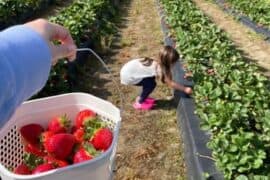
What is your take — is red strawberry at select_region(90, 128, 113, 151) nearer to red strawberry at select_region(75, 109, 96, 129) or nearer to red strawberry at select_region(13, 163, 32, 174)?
red strawberry at select_region(75, 109, 96, 129)

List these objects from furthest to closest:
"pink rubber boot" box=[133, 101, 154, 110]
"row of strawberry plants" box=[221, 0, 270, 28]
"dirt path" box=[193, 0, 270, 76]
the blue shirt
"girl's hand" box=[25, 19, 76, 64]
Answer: "row of strawberry plants" box=[221, 0, 270, 28] < "dirt path" box=[193, 0, 270, 76] < "pink rubber boot" box=[133, 101, 154, 110] < "girl's hand" box=[25, 19, 76, 64] < the blue shirt

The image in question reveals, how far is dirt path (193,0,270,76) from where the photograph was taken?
753 centimetres

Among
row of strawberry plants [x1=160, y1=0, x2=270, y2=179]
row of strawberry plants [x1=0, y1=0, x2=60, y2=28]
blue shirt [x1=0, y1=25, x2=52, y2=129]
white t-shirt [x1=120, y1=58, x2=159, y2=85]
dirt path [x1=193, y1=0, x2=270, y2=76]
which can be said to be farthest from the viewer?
row of strawberry plants [x1=0, y1=0, x2=60, y2=28]

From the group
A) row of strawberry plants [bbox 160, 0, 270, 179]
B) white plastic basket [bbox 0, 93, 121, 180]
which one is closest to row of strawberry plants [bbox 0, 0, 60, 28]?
row of strawberry plants [bbox 160, 0, 270, 179]

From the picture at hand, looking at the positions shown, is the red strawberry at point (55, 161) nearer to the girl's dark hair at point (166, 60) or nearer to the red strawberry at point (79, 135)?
the red strawberry at point (79, 135)

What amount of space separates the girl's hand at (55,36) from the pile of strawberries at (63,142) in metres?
0.52

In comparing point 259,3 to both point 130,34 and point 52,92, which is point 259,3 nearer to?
point 130,34

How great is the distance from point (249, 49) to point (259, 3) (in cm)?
271

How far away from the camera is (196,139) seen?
3902 millimetres

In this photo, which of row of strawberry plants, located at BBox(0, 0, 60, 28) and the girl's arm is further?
row of strawberry plants, located at BBox(0, 0, 60, 28)

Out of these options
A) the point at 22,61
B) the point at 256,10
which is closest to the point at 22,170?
the point at 22,61

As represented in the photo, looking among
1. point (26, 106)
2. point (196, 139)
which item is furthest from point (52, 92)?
point (26, 106)

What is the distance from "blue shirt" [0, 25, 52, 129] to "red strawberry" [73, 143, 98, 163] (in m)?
0.69

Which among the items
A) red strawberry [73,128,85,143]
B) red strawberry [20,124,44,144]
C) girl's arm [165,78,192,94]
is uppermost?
red strawberry [73,128,85,143]
